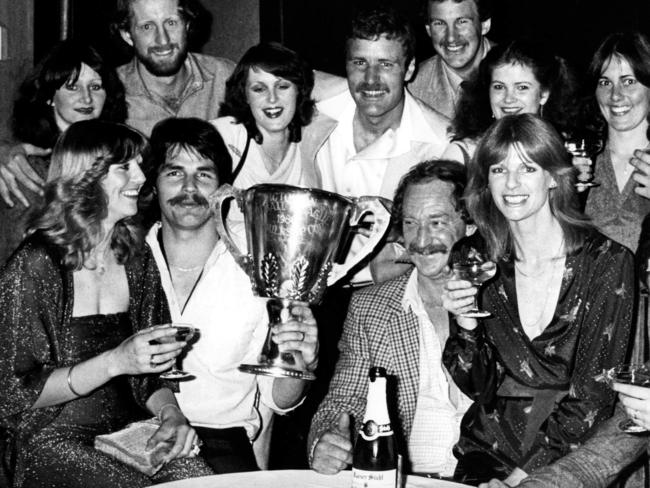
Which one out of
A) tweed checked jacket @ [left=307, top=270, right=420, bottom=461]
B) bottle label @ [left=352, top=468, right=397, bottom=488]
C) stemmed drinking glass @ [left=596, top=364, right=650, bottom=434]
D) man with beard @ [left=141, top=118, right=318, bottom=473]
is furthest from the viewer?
man with beard @ [left=141, top=118, right=318, bottom=473]

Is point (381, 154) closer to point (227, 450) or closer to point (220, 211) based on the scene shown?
point (220, 211)

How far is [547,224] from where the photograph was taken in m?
3.05

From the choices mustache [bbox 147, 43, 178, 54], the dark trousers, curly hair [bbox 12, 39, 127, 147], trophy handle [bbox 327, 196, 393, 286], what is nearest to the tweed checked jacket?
trophy handle [bbox 327, 196, 393, 286]

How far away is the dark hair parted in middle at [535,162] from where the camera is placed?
3037 millimetres

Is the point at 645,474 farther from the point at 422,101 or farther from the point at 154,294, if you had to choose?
the point at 422,101

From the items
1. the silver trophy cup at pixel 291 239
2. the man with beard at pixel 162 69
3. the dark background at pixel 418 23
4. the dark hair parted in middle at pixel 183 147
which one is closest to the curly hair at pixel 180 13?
the man with beard at pixel 162 69

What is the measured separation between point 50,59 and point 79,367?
4.92ft

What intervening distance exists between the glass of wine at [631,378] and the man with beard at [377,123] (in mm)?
1711

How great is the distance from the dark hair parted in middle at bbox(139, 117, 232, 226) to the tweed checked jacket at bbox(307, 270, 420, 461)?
0.72 metres

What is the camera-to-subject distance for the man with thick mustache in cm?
321

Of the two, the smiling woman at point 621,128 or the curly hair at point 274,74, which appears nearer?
the smiling woman at point 621,128

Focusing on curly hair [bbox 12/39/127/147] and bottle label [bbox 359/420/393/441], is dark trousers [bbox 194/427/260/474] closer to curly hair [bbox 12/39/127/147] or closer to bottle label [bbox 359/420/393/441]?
bottle label [bbox 359/420/393/441]

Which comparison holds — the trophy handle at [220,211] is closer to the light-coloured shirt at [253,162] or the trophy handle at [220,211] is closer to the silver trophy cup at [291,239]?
the silver trophy cup at [291,239]

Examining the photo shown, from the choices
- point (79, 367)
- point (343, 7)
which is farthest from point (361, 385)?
point (343, 7)
